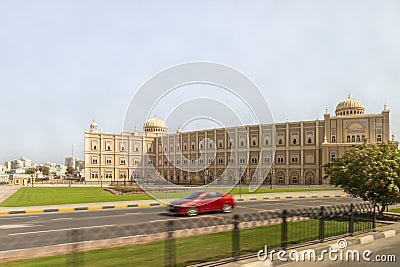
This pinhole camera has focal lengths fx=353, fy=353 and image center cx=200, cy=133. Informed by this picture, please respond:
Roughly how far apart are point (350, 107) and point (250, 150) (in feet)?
68.6

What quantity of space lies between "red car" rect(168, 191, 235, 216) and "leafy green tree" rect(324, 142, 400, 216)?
5872mm

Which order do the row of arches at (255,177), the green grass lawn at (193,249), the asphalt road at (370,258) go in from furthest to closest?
the row of arches at (255,177)
the asphalt road at (370,258)
the green grass lawn at (193,249)

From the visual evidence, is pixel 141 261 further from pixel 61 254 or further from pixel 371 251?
pixel 371 251

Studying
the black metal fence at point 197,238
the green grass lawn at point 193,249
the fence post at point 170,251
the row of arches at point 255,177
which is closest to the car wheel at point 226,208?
the black metal fence at point 197,238

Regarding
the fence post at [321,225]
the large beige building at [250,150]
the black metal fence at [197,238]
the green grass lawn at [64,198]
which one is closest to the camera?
the black metal fence at [197,238]

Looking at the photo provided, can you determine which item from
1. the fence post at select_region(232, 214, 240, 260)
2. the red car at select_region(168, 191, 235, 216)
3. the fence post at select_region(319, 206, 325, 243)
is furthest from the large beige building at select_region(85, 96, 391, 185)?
the fence post at select_region(232, 214, 240, 260)

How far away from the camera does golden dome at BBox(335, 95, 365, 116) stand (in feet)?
221

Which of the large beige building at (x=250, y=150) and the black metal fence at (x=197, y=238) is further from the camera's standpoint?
the large beige building at (x=250, y=150)

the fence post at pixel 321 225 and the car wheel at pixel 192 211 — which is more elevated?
the fence post at pixel 321 225

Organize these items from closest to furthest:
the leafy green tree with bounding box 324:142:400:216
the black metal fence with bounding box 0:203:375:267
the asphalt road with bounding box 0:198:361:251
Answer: the black metal fence with bounding box 0:203:375:267 → the asphalt road with bounding box 0:198:361:251 → the leafy green tree with bounding box 324:142:400:216

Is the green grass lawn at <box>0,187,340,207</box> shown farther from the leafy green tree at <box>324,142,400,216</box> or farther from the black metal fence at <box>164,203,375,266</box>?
the black metal fence at <box>164,203,375,266</box>

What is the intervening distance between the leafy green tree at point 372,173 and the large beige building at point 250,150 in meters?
38.7

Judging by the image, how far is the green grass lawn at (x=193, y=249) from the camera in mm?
8016

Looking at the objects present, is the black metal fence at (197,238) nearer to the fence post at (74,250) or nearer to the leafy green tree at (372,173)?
the fence post at (74,250)
